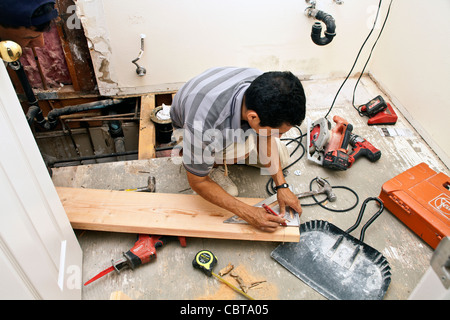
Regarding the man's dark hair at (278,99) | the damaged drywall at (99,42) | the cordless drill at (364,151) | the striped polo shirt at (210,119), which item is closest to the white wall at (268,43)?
the damaged drywall at (99,42)

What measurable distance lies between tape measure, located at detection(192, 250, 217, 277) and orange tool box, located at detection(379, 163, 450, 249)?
105 centimetres

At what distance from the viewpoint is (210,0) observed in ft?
7.59

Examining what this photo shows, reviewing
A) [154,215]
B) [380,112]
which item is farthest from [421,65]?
[154,215]

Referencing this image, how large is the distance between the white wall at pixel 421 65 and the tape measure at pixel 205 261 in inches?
70.6

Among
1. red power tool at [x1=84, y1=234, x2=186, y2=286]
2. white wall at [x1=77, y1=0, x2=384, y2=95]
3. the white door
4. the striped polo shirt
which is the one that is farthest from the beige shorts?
white wall at [x1=77, y1=0, x2=384, y2=95]

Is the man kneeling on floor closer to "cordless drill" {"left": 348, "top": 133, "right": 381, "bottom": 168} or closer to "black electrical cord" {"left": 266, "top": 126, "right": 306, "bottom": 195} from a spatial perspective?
"black electrical cord" {"left": 266, "top": 126, "right": 306, "bottom": 195}

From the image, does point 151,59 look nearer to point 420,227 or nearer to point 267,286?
point 267,286

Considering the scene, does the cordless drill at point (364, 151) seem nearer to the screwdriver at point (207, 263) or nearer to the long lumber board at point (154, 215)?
the long lumber board at point (154, 215)

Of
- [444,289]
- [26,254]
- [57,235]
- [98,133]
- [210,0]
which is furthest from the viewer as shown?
[98,133]

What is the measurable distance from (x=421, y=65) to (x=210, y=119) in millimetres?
1918

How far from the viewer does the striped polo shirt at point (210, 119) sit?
4.52 feet

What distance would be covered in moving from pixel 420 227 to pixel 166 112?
1858 millimetres

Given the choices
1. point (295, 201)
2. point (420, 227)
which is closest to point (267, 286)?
point (295, 201)

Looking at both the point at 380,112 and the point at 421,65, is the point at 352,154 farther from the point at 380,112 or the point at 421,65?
the point at 421,65
